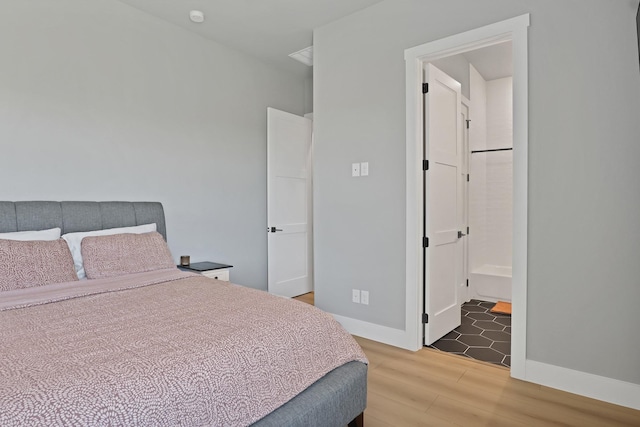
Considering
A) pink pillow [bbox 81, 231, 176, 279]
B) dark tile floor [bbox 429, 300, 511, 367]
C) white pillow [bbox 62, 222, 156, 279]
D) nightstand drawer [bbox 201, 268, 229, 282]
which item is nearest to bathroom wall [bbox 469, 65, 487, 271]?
dark tile floor [bbox 429, 300, 511, 367]

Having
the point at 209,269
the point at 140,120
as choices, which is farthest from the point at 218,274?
the point at 140,120

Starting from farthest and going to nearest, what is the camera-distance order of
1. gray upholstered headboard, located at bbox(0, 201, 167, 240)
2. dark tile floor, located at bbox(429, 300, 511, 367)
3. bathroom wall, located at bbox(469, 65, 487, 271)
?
1. bathroom wall, located at bbox(469, 65, 487, 271)
2. dark tile floor, located at bbox(429, 300, 511, 367)
3. gray upholstered headboard, located at bbox(0, 201, 167, 240)

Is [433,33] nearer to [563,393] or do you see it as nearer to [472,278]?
[563,393]

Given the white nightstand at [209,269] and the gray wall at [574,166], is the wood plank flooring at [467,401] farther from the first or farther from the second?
the white nightstand at [209,269]

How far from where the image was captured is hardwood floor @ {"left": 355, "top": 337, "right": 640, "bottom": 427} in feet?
6.38

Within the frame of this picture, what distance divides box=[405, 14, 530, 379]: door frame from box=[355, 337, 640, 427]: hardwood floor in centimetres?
21

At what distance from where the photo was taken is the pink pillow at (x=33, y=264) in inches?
79.1

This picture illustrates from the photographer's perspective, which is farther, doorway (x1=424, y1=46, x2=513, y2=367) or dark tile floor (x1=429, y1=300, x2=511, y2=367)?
doorway (x1=424, y1=46, x2=513, y2=367)

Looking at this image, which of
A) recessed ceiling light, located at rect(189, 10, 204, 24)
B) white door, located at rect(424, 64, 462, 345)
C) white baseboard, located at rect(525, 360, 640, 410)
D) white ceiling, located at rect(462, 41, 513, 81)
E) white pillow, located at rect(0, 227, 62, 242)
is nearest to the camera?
white baseboard, located at rect(525, 360, 640, 410)

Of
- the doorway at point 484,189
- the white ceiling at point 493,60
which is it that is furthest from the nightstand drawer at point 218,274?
the white ceiling at point 493,60

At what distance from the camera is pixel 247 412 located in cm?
129

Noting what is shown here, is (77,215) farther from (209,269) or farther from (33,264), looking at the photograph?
(209,269)

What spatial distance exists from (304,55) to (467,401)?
3.49m

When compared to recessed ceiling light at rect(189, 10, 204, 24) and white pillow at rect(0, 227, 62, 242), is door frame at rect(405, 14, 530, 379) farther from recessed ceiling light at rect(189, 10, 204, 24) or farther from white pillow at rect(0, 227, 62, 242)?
white pillow at rect(0, 227, 62, 242)
